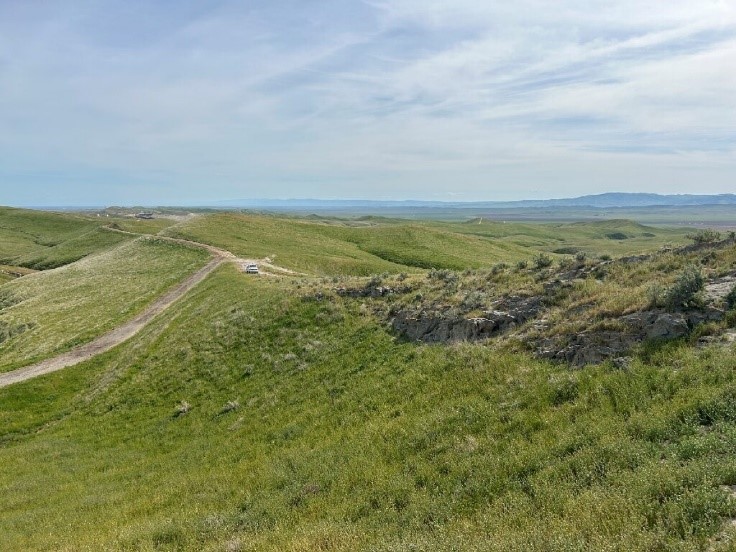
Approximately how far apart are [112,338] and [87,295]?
1869cm

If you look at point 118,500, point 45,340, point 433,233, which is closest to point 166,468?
point 118,500

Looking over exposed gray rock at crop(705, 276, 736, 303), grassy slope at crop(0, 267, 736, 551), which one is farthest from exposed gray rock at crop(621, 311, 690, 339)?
exposed gray rock at crop(705, 276, 736, 303)

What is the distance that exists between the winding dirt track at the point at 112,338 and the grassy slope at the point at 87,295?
1.36 meters

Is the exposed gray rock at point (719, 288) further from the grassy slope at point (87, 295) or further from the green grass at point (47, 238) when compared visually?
the green grass at point (47, 238)

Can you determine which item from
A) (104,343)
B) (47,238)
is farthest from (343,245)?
(47,238)

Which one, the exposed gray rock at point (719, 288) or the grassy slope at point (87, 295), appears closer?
the exposed gray rock at point (719, 288)

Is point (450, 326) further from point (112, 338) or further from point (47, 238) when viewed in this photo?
point (47, 238)

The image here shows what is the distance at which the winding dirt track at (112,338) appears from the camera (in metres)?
32.9

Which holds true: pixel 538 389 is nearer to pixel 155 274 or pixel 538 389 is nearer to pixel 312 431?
pixel 312 431

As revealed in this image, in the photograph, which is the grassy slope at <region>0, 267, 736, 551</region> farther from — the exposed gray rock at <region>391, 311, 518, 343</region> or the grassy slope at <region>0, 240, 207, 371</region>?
the grassy slope at <region>0, 240, 207, 371</region>

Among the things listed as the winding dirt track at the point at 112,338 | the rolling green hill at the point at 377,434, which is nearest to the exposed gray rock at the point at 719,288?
the rolling green hill at the point at 377,434

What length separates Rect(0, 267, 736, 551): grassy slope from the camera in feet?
27.0

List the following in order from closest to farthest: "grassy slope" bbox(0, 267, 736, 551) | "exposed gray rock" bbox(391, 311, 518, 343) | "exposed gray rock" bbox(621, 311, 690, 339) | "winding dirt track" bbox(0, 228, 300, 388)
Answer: "grassy slope" bbox(0, 267, 736, 551)
"exposed gray rock" bbox(621, 311, 690, 339)
"exposed gray rock" bbox(391, 311, 518, 343)
"winding dirt track" bbox(0, 228, 300, 388)

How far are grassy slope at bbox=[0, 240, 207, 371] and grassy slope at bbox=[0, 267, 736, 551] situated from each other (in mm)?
16989
